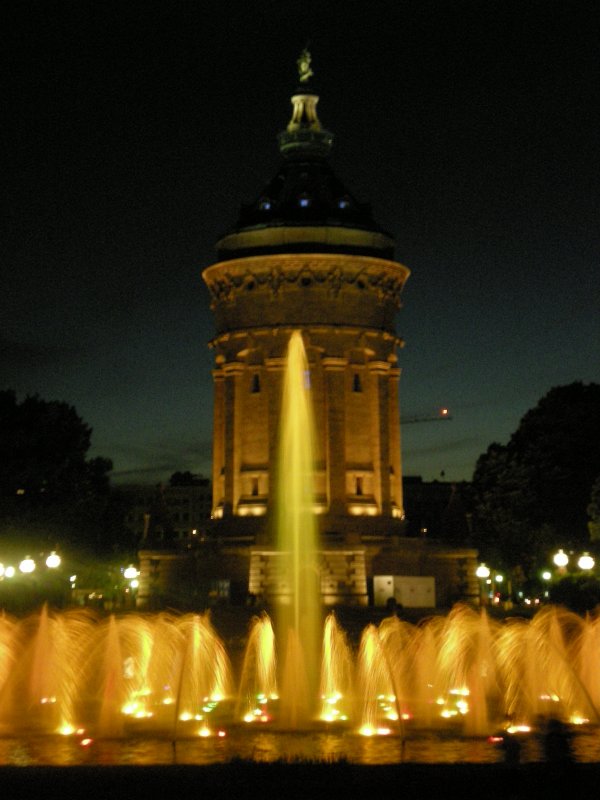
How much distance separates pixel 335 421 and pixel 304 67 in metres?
23.4

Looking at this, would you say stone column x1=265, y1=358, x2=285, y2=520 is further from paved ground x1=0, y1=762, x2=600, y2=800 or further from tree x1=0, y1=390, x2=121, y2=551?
paved ground x1=0, y1=762, x2=600, y2=800

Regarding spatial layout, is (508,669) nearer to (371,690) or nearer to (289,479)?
(371,690)

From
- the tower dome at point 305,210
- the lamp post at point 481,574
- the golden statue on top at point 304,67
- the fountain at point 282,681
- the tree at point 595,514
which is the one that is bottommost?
the fountain at point 282,681

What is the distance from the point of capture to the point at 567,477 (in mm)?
73062

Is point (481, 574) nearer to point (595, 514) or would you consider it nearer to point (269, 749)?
point (595, 514)

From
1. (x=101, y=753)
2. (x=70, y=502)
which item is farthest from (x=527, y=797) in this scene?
(x=70, y=502)

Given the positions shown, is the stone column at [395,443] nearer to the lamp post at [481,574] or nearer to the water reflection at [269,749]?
the lamp post at [481,574]

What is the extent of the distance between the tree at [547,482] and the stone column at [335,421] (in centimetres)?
1089

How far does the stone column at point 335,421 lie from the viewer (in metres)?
71.3

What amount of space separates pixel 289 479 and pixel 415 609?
1286cm

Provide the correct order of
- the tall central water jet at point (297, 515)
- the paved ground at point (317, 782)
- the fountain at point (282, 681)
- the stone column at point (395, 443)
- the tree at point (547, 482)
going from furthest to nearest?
the stone column at point (395, 443)
the tree at point (547, 482)
the tall central water jet at point (297, 515)
the fountain at point (282, 681)
the paved ground at point (317, 782)

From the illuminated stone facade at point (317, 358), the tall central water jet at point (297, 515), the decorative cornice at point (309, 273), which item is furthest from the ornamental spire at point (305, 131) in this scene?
the tall central water jet at point (297, 515)

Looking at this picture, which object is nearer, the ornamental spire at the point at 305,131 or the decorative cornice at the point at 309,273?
the decorative cornice at the point at 309,273

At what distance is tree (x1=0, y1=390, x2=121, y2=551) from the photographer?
57.9 metres
